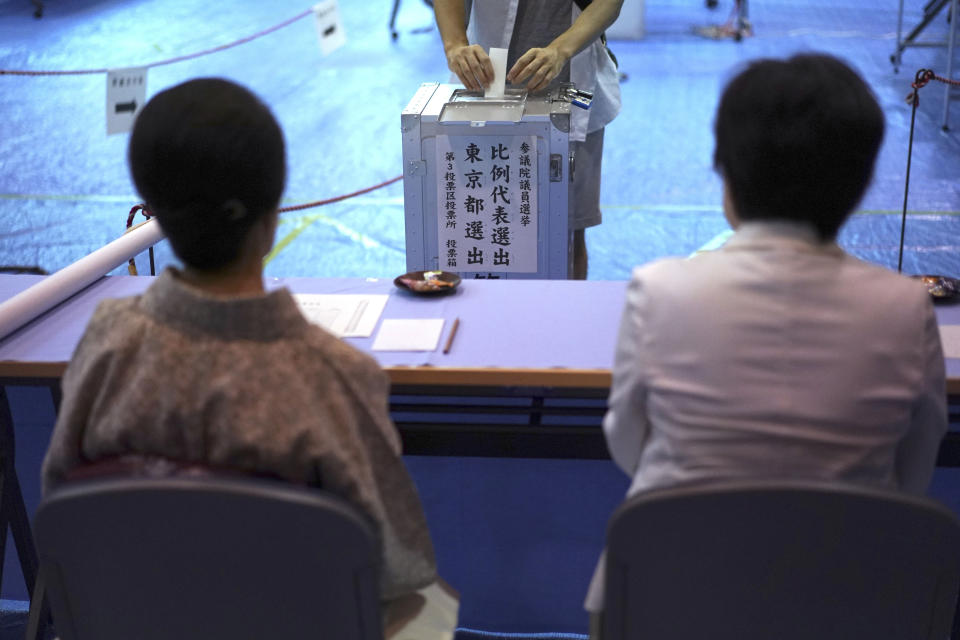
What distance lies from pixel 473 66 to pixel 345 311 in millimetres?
972

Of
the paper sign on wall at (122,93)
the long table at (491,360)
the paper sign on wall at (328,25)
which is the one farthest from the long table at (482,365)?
the paper sign on wall at (328,25)

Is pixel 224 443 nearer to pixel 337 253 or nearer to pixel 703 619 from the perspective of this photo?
pixel 703 619

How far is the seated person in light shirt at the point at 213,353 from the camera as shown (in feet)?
3.20

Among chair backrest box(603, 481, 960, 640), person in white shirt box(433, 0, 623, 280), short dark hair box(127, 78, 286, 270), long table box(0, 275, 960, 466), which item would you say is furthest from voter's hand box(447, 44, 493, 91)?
chair backrest box(603, 481, 960, 640)

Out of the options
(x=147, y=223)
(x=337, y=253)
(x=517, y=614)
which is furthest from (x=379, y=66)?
(x=517, y=614)

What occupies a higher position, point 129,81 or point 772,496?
point 129,81

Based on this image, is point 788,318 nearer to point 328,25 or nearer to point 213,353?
point 213,353

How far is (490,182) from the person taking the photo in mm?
2453

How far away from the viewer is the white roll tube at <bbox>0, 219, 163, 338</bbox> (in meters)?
1.71

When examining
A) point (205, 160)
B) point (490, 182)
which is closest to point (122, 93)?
point (490, 182)

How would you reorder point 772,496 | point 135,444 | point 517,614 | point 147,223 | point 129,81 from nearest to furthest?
point 772,496
point 135,444
point 517,614
point 147,223
point 129,81

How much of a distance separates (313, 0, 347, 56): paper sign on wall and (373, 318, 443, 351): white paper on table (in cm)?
251

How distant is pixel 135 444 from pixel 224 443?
0.10m

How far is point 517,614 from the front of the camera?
2.00 m
